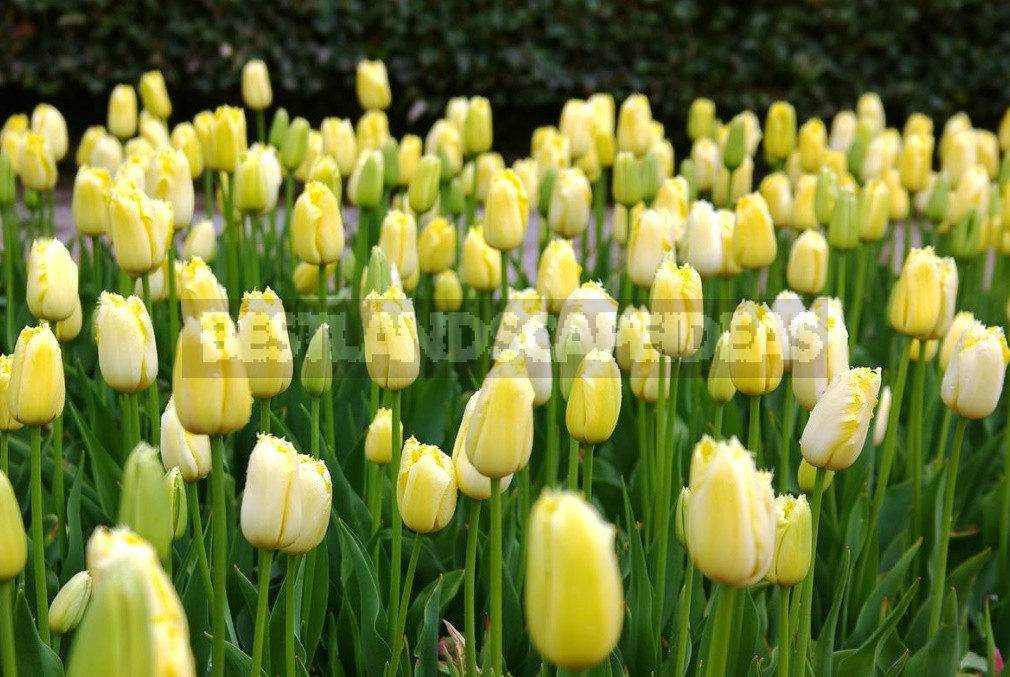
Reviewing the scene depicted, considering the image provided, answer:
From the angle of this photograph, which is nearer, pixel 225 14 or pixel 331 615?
pixel 331 615

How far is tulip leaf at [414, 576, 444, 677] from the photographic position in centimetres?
176

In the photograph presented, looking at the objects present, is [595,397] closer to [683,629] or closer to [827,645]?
→ [683,629]

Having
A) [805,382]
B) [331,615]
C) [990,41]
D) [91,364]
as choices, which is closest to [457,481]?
[331,615]

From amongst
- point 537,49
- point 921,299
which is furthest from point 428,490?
point 537,49

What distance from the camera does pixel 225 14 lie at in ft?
23.7

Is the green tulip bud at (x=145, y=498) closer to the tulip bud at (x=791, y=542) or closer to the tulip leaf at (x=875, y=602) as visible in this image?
the tulip bud at (x=791, y=542)

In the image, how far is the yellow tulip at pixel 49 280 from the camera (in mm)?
1977

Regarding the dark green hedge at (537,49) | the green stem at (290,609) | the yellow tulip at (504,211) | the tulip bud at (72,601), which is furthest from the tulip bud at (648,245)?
the dark green hedge at (537,49)

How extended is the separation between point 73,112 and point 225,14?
158 centimetres

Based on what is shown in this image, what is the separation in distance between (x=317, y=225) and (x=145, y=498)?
129cm

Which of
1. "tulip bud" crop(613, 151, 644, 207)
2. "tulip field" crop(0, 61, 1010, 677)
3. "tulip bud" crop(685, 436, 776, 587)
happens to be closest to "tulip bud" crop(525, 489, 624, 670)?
"tulip field" crop(0, 61, 1010, 677)

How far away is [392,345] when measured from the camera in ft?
5.75

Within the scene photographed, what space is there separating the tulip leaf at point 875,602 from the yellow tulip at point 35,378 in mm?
1342

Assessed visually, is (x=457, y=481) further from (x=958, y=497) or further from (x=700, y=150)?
(x=700, y=150)
